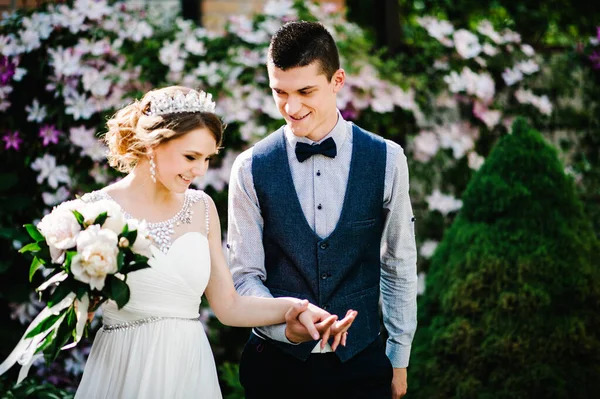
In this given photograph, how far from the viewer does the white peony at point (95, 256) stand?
2.41 m

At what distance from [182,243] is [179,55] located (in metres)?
2.58

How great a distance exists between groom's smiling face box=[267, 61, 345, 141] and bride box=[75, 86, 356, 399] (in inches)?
11.4

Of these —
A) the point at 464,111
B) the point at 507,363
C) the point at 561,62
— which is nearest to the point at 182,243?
the point at 507,363

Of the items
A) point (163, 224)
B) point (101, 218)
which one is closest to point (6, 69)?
point (163, 224)

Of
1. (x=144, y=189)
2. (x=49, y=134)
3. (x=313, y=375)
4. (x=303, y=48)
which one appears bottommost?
(x=49, y=134)

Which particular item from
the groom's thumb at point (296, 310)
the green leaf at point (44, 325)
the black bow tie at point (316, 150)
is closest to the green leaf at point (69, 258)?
the green leaf at point (44, 325)

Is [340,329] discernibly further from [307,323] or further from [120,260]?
[120,260]

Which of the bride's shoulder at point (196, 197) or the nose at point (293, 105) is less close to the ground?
the nose at point (293, 105)

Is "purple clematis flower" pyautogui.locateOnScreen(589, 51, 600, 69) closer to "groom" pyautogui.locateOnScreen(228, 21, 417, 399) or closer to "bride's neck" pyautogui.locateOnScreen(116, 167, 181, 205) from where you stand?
"groom" pyautogui.locateOnScreen(228, 21, 417, 399)

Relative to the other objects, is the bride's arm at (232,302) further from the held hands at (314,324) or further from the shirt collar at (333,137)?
the shirt collar at (333,137)

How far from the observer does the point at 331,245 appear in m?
2.91

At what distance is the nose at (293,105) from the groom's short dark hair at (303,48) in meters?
0.12

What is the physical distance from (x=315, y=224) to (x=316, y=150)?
0.30 metres

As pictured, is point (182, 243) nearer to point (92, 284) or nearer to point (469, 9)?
point (92, 284)
